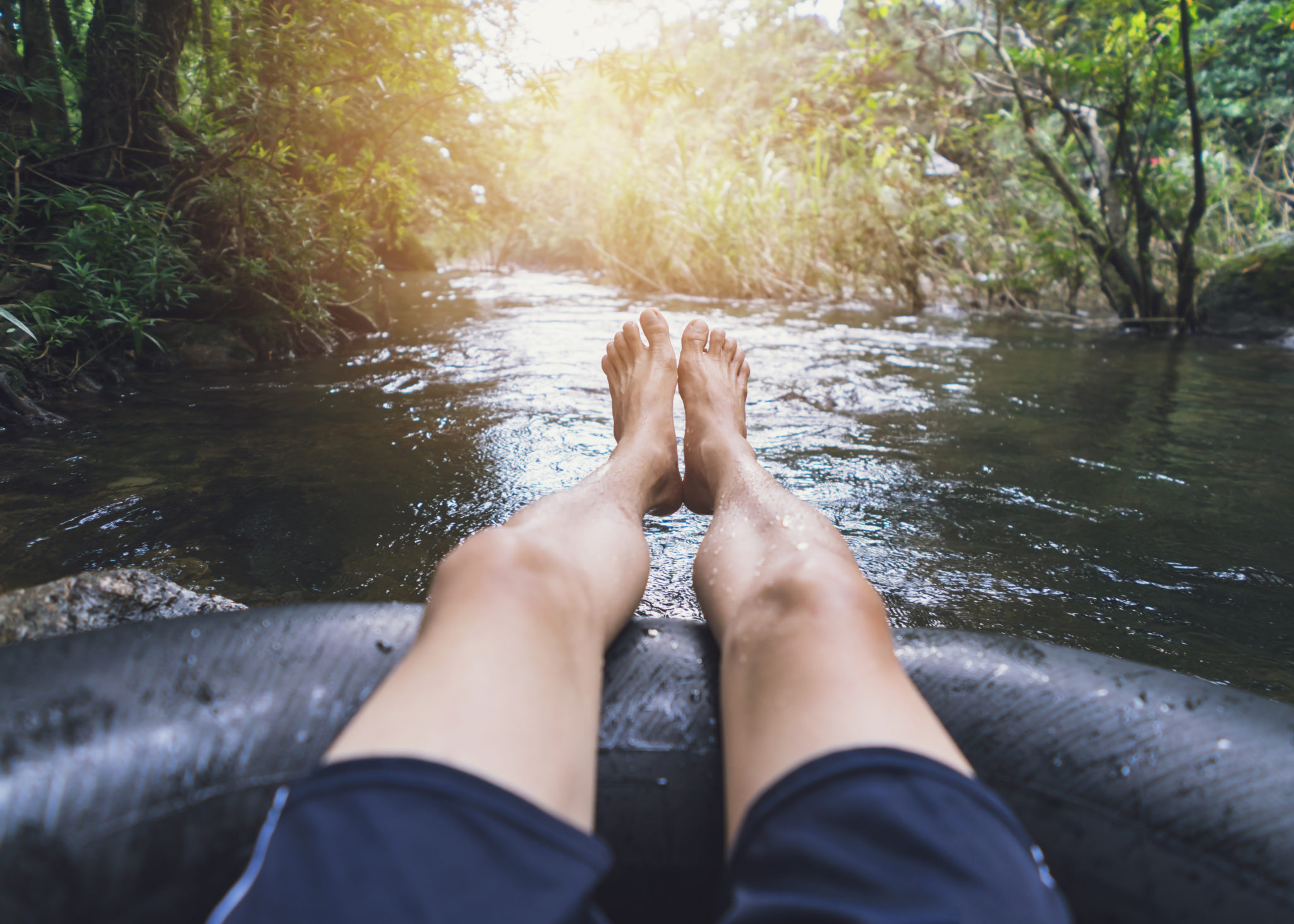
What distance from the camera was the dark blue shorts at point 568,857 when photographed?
45 cm

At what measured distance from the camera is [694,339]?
2.32 metres

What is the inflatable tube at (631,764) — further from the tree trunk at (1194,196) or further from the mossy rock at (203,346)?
the tree trunk at (1194,196)

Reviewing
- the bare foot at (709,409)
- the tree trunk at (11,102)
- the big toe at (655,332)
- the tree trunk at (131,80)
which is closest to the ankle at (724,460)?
the bare foot at (709,409)

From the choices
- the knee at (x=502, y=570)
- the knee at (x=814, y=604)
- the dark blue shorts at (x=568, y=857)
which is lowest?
the dark blue shorts at (x=568, y=857)

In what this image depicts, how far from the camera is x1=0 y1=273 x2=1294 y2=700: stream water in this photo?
1.30 meters

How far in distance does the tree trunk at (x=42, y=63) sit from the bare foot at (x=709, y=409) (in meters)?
3.15

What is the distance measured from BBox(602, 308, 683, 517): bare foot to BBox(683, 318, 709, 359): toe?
0.06 m

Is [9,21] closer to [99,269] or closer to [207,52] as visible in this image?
[207,52]

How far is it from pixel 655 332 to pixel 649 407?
44cm

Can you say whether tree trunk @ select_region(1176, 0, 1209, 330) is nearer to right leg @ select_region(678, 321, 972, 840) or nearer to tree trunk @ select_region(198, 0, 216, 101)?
right leg @ select_region(678, 321, 972, 840)

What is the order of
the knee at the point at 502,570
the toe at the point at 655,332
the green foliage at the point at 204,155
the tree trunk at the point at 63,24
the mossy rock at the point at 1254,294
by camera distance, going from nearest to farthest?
the knee at the point at 502,570 < the toe at the point at 655,332 < the green foliage at the point at 204,155 < the tree trunk at the point at 63,24 < the mossy rock at the point at 1254,294

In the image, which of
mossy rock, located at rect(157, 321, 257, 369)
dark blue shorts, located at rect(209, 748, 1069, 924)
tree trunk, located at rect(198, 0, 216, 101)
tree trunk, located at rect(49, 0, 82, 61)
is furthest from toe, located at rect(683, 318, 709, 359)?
tree trunk, located at rect(49, 0, 82, 61)

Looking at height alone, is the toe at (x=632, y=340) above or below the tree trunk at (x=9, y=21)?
below

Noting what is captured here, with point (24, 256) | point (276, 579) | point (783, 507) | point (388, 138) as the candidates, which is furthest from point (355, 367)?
point (783, 507)
